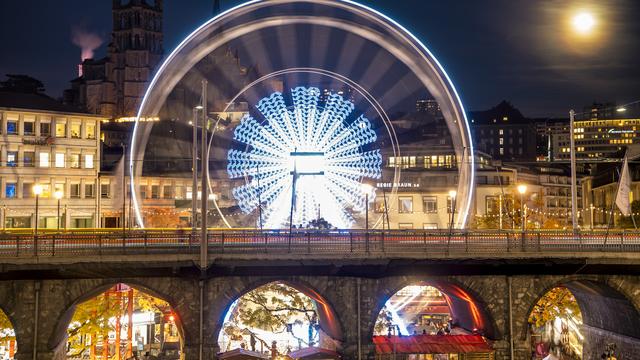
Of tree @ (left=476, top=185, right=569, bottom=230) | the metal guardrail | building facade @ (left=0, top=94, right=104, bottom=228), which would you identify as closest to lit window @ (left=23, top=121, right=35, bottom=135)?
building facade @ (left=0, top=94, right=104, bottom=228)

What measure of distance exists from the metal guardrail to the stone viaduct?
45 centimetres

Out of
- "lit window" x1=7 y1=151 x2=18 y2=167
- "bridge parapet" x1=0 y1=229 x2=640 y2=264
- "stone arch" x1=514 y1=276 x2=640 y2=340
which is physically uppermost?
"lit window" x1=7 y1=151 x2=18 y2=167

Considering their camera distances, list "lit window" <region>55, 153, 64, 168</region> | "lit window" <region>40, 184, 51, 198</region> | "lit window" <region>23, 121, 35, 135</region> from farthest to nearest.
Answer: "lit window" <region>55, 153, 64, 168</region>, "lit window" <region>40, 184, 51, 198</region>, "lit window" <region>23, 121, 35, 135</region>

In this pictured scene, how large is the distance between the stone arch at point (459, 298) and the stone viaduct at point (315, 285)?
0.16 feet

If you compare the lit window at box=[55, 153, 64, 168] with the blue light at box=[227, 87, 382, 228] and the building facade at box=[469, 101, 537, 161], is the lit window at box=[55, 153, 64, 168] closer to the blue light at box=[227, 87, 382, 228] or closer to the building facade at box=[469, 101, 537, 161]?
the blue light at box=[227, 87, 382, 228]

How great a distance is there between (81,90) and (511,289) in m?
134

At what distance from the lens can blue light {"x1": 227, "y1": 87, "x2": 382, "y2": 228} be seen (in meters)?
43.4

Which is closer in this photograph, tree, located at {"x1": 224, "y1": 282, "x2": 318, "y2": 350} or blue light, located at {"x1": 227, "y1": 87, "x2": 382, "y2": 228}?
blue light, located at {"x1": 227, "y1": 87, "x2": 382, "y2": 228}

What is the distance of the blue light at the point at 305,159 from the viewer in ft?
143

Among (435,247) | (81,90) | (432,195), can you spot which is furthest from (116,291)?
(81,90)

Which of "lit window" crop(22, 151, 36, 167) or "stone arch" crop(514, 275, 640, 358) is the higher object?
"lit window" crop(22, 151, 36, 167)

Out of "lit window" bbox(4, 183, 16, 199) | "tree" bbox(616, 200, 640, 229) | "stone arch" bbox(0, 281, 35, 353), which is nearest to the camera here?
"stone arch" bbox(0, 281, 35, 353)

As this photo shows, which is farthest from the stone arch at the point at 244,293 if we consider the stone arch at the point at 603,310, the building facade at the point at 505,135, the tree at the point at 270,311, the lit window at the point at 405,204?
the building facade at the point at 505,135

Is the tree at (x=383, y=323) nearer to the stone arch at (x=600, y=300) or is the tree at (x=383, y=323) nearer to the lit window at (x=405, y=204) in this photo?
the stone arch at (x=600, y=300)
